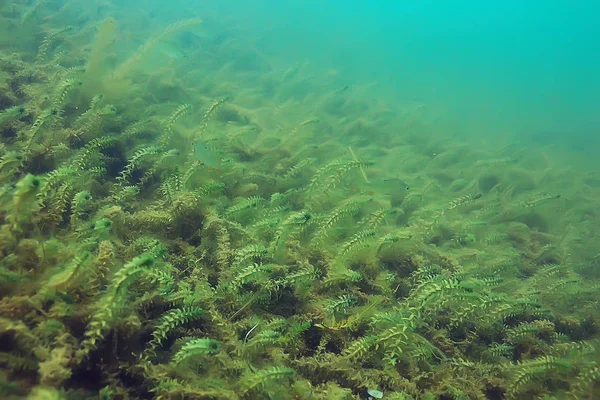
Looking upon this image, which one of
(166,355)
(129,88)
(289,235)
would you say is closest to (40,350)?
(166,355)

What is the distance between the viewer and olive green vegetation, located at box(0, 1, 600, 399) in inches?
91.8

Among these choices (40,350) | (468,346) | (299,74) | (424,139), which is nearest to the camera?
(40,350)

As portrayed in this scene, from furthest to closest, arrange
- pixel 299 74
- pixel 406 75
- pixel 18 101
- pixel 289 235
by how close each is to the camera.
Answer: pixel 406 75 < pixel 299 74 < pixel 18 101 < pixel 289 235

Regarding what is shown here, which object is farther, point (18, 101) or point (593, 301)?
point (18, 101)

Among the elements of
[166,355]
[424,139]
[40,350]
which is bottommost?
[424,139]

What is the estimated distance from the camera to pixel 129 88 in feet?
20.5

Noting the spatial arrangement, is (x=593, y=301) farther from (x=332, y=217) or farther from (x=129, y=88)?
(x=129, y=88)

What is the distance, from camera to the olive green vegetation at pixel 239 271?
2.33 m

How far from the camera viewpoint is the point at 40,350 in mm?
2043

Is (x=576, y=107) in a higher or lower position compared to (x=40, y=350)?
lower

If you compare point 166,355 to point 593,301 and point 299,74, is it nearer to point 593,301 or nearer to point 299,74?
point 593,301

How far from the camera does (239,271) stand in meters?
3.23

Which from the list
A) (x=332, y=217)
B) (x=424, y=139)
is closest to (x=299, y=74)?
(x=424, y=139)

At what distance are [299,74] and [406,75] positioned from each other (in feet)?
45.4
